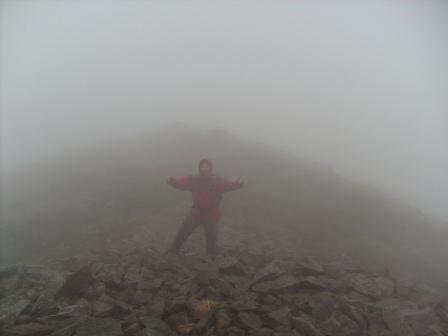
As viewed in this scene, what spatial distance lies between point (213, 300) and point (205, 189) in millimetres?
4821

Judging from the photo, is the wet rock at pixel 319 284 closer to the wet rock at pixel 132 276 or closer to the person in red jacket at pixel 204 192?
the person in red jacket at pixel 204 192

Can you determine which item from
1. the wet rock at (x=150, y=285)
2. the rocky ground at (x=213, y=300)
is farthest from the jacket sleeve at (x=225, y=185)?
the wet rock at (x=150, y=285)

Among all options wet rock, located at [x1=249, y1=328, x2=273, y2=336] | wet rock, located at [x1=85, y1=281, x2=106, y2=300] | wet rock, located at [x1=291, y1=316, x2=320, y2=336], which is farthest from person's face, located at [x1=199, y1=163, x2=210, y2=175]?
wet rock, located at [x1=249, y1=328, x2=273, y2=336]

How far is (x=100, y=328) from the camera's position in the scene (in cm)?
885

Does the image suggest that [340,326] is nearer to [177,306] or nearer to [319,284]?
[319,284]

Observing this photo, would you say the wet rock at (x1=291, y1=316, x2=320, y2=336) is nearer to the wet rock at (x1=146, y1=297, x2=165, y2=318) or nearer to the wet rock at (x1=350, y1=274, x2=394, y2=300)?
the wet rock at (x1=350, y1=274, x2=394, y2=300)

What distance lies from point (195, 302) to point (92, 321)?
2448 millimetres

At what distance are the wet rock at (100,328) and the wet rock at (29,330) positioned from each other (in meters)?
0.70

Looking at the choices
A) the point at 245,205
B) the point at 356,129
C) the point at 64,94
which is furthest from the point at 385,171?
the point at 64,94

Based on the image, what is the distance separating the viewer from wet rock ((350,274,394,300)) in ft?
38.2

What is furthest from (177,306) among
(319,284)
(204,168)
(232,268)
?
(204,168)

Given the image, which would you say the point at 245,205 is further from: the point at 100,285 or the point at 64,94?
the point at 64,94

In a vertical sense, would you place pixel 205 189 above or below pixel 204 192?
above

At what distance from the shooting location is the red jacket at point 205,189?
14289 millimetres
